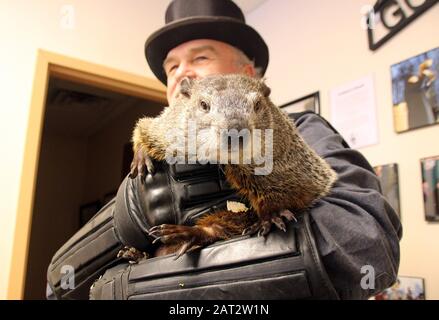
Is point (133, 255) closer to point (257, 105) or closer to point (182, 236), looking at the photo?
point (182, 236)

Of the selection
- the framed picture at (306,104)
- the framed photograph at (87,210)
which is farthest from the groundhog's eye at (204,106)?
the framed photograph at (87,210)

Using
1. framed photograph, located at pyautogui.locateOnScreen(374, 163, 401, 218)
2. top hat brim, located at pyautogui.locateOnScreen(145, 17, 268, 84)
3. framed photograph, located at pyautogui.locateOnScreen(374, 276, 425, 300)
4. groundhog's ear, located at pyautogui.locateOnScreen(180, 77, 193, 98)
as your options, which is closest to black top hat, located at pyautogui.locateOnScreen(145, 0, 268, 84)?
top hat brim, located at pyautogui.locateOnScreen(145, 17, 268, 84)

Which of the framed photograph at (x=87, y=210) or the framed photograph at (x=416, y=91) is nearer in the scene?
the framed photograph at (x=416, y=91)

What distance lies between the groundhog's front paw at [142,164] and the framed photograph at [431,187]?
112cm

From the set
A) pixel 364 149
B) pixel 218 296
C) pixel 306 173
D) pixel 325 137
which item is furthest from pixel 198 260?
pixel 364 149

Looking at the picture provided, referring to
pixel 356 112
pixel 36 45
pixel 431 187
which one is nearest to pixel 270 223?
pixel 431 187

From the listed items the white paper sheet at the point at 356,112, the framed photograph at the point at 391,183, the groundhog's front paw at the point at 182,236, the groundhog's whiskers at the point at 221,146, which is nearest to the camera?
the groundhog's whiskers at the point at 221,146

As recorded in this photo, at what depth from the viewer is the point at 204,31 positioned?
4.65 ft

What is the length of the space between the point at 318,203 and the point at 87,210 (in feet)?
14.0

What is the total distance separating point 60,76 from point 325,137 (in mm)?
1734

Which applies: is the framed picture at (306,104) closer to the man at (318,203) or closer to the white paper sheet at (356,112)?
the white paper sheet at (356,112)

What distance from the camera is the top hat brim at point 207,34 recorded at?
1.40m

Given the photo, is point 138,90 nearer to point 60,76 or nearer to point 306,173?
point 60,76

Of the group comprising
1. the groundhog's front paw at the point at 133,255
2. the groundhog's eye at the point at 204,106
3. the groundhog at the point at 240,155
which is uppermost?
the groundhog's eye at the point at 204,106
